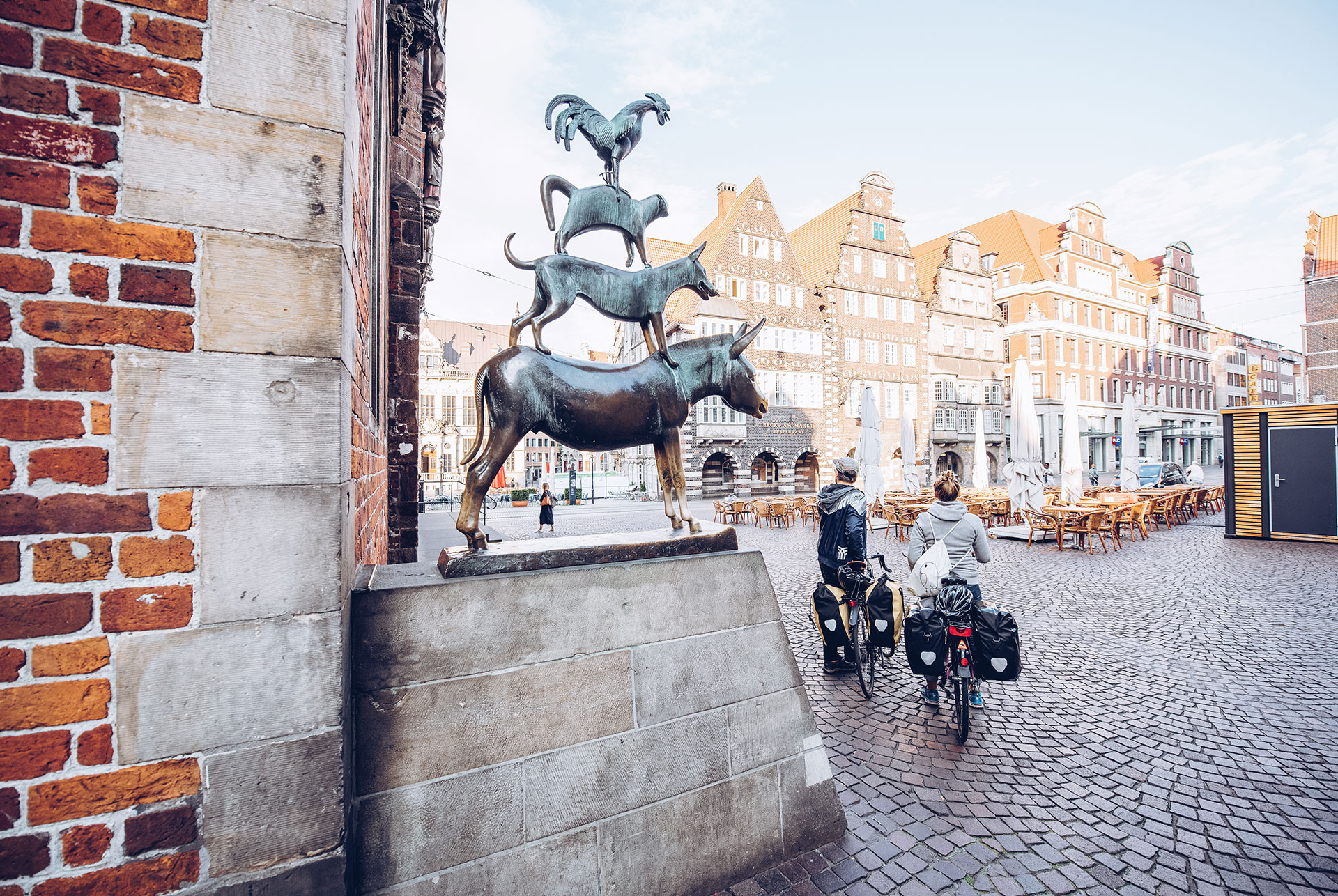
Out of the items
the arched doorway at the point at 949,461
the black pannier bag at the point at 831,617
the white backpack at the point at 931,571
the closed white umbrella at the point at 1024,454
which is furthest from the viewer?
the arched doorway at the point at 949,461

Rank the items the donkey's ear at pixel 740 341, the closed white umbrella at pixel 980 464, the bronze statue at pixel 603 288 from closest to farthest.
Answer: the bronze statue at pixel 603 288, the donkey's ear at pixel 740 341, the closed white umbrella at pixel 980 464

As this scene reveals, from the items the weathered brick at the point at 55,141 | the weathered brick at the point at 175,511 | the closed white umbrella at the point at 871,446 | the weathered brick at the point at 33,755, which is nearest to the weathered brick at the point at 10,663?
the weathered brick at the point at 33,755

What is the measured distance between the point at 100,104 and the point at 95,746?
5.00ft

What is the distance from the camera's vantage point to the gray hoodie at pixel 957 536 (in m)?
4.41

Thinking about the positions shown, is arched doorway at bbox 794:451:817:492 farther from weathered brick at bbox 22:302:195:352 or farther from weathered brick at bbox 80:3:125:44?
weathered brick at bbox 80:3:125:44

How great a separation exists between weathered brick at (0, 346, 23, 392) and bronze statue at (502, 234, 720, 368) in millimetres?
1354

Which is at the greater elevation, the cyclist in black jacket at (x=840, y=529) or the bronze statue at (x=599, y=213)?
the bronze statue at (x=599, y=213)

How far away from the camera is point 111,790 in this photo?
1.28 m

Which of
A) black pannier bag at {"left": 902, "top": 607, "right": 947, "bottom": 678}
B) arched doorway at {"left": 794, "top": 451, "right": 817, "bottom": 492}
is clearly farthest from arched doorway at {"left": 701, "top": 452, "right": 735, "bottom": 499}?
black pannier bag at {"left": 902, "top": 607, "right": 947, "bottom": 678}

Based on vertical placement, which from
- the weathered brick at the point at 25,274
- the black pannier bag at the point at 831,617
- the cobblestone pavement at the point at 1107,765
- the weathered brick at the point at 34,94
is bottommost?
the cobblestone pavement at the point at 1107,765

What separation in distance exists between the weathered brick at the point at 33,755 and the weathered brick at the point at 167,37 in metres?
1.65

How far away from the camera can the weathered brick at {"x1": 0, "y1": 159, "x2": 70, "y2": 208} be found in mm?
1230

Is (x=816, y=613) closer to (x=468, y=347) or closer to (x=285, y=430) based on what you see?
(x=285, y=430)

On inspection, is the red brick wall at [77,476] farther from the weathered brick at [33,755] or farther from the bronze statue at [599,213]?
the bronze statue at [599,213]
